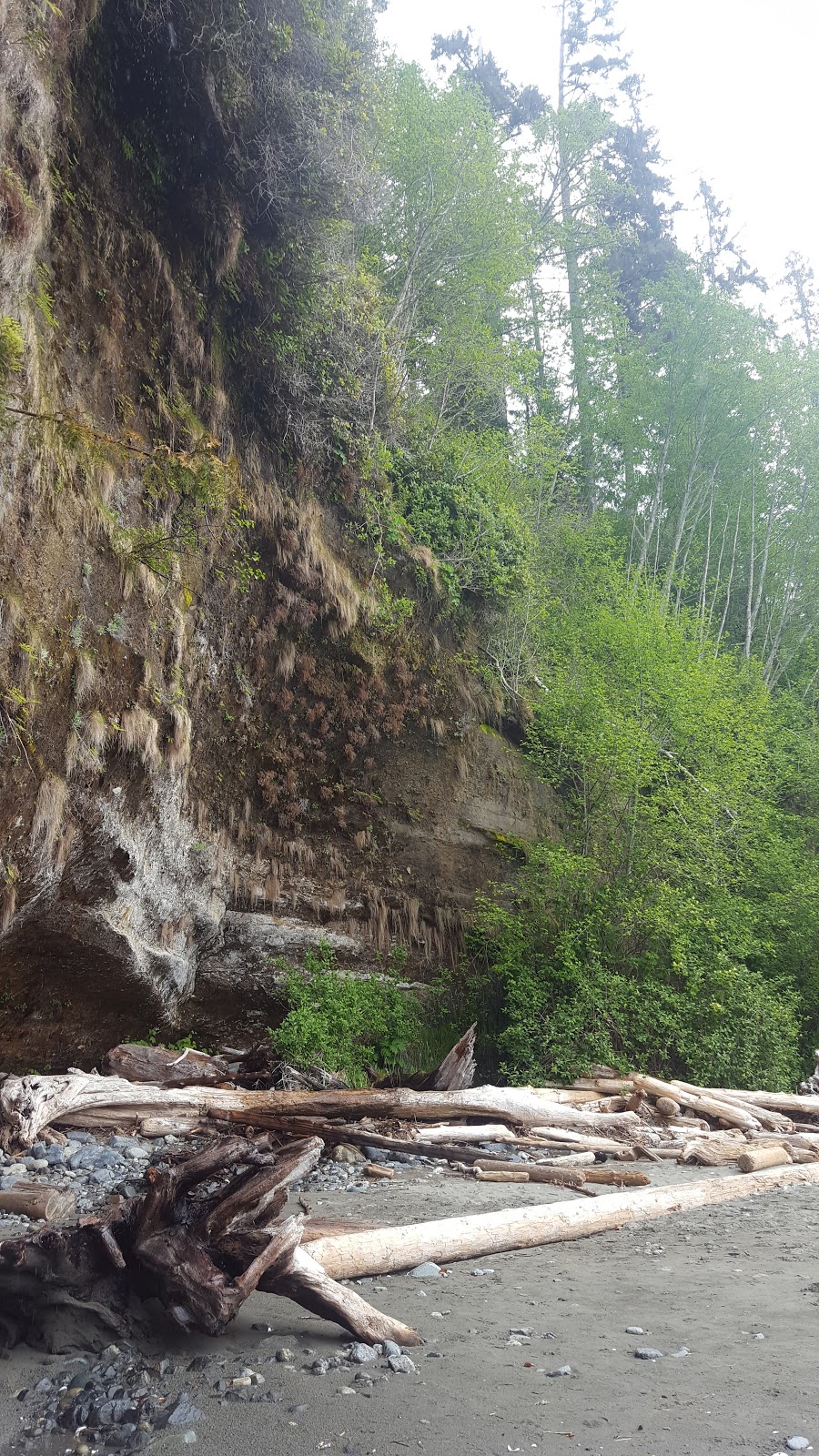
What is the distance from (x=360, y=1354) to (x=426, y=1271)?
1476mm

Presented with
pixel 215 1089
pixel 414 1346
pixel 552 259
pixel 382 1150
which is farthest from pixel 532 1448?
pixel 552 259

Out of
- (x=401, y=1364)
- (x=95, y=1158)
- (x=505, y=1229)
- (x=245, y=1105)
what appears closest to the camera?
(x=401, y=1364)

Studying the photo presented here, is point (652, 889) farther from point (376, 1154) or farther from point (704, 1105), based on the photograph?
point (376, 1154)

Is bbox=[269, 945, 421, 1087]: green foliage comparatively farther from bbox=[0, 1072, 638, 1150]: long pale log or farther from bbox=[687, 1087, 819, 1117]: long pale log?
bbox=[687, 1087, 819, 1117]: long pale log

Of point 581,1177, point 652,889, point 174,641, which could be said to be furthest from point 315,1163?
point 652,889

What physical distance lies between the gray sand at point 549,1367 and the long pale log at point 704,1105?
5428mm

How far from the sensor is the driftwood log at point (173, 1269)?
12.7 feet

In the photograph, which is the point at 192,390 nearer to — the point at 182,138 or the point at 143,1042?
the point at 182,138

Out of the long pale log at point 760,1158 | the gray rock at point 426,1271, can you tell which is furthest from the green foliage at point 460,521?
the gray rock at point 426,1271

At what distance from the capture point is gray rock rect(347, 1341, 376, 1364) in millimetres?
3854

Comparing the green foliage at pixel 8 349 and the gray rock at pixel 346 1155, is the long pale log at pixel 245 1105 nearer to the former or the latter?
the gray rock at pixel 346 1155

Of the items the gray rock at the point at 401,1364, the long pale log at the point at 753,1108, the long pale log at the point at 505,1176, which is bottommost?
the long pale log at the point at 753,1108

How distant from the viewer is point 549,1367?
3871 millimetres

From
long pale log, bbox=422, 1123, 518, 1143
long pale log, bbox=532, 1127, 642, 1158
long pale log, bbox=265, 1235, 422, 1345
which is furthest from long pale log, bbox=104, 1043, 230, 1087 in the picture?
long pale log, bbox=265, 1235, 422, 1345
